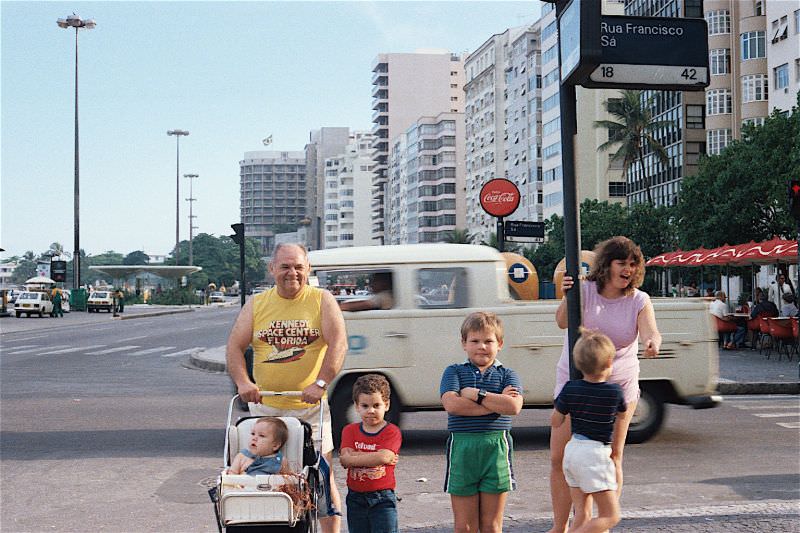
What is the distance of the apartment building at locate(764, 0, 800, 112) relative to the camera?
5944 centimetres

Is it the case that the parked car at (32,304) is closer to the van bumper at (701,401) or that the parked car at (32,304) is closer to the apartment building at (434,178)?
the van bumper at (701,401)

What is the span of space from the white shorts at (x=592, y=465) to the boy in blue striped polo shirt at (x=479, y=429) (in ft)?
1.13

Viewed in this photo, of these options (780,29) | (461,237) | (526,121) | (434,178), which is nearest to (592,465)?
(780,29)

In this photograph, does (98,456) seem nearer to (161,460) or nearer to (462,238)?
(161,460)

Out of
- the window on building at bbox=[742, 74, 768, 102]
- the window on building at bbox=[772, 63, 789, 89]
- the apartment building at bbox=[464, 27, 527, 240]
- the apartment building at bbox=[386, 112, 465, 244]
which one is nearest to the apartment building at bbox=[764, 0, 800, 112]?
the window on building at bbox=[772, 63, 789, 89]

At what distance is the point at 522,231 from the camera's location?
15734 millimetres

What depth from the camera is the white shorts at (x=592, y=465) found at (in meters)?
5.11

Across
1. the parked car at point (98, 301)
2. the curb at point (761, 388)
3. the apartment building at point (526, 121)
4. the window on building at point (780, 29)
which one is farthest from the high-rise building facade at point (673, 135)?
the curb at point (761, 388)

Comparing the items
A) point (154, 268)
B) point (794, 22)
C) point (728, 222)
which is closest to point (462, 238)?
point (154, 268)

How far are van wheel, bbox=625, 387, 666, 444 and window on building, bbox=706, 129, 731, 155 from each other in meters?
64.7

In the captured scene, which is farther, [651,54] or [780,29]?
[780,29]

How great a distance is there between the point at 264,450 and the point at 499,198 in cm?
1180

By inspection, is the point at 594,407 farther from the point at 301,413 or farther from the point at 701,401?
the point at 701,401

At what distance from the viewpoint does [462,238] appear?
416ft
